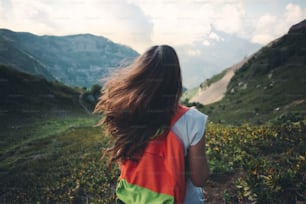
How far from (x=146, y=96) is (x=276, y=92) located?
28.6 metres

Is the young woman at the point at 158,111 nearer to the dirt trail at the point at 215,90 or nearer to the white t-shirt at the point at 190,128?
the white t-shirt at the point at 190,128

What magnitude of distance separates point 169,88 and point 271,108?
23773 mm

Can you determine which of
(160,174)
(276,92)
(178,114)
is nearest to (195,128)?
(178,114)

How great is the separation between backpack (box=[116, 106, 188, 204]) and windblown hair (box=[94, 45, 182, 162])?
10 centimetres

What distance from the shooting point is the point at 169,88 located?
2.97m

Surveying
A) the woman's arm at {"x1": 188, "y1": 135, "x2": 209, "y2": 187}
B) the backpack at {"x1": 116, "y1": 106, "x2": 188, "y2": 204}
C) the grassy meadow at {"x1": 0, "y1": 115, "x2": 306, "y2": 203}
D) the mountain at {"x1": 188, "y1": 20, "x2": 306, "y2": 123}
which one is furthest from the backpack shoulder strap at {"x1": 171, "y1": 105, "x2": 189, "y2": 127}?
the mountain at {"x1": 188, "y1": 20, "x2": 306, "y2": 123}

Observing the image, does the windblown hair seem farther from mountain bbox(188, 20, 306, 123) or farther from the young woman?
mountain bbox(188, 20, 306, 123)

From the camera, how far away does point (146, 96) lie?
116 inches

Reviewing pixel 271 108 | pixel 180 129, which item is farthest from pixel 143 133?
pixel 271 108

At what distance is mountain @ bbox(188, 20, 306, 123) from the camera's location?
900 inches

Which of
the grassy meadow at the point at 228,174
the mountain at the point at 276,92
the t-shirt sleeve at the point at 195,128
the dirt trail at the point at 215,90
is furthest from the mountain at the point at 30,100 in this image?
the t-shirt sleeve at the point at 195,128

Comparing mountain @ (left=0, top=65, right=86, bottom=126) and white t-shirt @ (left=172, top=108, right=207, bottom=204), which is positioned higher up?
white t-shirt @ (left=172, top=108, right=207, bottom=204)

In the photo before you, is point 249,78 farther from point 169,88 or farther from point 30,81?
point 169,88

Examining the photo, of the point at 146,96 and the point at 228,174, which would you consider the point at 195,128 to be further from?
the point at 228,174
